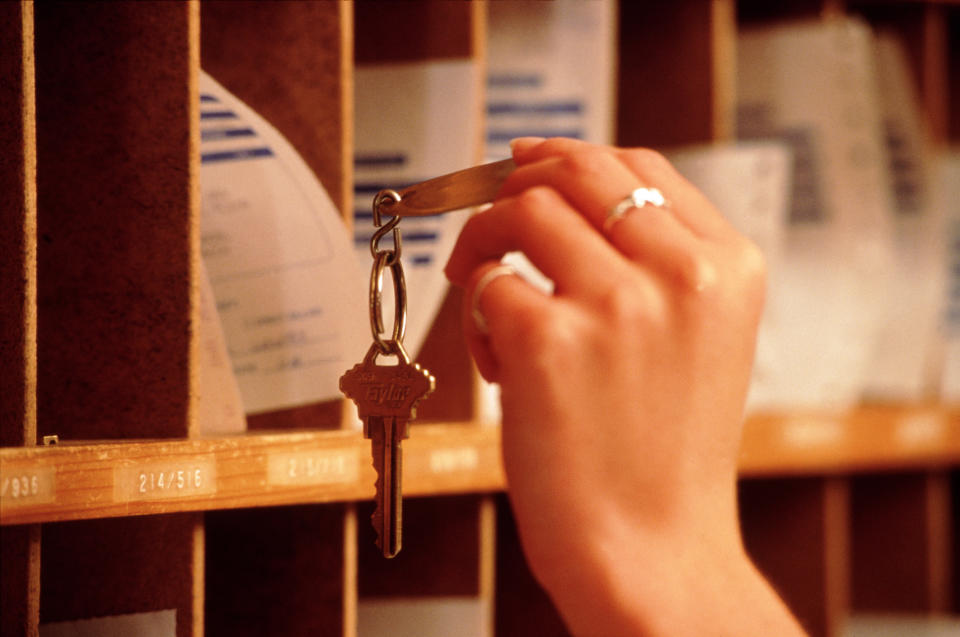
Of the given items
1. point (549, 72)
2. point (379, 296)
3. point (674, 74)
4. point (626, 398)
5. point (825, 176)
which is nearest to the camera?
point (626, 398)

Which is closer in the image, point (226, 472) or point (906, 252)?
point (226, 472)

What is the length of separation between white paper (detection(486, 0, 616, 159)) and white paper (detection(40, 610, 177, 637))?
43cm

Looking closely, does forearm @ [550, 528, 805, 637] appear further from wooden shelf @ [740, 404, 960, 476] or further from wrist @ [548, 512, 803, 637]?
wooden shelf @ [740, 404, 960, 476]

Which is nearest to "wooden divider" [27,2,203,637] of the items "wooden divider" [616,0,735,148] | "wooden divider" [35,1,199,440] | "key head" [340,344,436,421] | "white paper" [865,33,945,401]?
"wooden divider" [35,1,199,440]

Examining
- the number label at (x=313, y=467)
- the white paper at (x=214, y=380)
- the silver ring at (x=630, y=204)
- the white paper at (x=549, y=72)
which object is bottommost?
the number label at (x=313, y=467)

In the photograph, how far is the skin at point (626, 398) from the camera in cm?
50

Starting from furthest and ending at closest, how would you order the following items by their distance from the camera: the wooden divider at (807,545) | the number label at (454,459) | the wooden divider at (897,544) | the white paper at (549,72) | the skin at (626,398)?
the wooden divider at (897,544) → the wooden divider at (807,545) → the white paper at (549,72) → the number label at (454,459) → the skin at (626,398)

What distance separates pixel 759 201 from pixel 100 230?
634 mm

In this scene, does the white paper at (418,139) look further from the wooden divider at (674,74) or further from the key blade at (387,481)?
the wooden divider at (674,74)

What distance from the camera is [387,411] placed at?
58 cm

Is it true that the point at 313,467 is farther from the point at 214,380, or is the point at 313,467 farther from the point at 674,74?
the point at 674,74

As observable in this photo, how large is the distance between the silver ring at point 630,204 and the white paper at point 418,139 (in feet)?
0.80

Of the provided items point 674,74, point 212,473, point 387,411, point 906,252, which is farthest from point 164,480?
point 906,252

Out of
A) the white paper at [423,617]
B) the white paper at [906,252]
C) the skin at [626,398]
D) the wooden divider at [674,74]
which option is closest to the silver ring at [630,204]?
the skin at [626,398]
